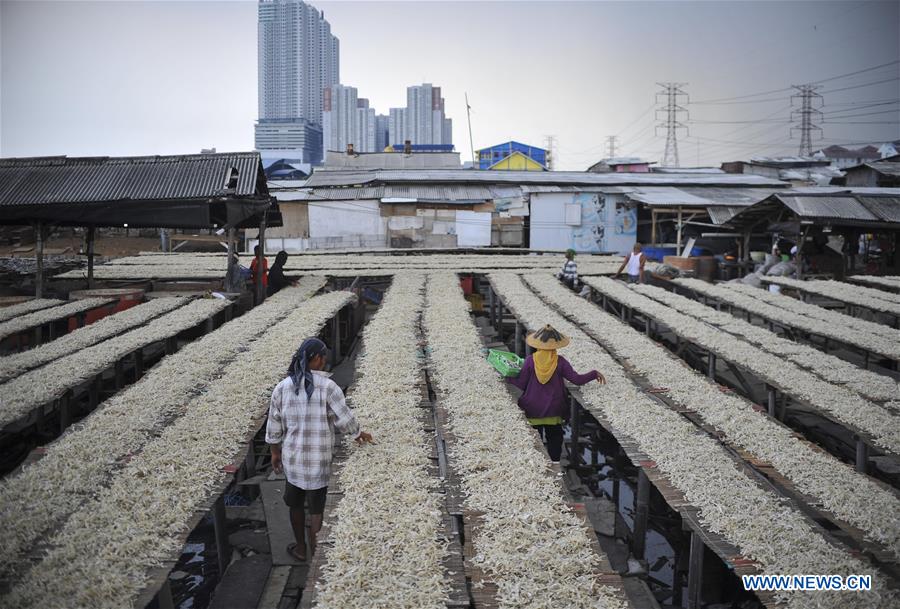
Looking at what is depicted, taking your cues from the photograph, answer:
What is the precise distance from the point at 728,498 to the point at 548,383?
107 inches

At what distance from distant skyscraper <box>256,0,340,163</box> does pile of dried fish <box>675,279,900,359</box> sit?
94263mm

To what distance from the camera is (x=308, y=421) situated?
16.7ft

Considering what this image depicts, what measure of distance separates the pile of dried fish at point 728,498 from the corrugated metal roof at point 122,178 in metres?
9.83

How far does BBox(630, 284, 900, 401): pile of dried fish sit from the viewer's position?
7.42 metres

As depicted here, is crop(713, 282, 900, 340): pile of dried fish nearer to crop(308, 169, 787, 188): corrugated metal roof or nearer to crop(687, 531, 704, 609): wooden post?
crop(687, 531, 704, 609): wooden post

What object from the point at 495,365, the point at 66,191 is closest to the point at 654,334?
the point at 495,365

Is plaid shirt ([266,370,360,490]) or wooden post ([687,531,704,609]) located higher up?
plaid shirt ([266,370,360,490])

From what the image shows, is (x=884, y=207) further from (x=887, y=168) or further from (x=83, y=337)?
(x=83, y=337)

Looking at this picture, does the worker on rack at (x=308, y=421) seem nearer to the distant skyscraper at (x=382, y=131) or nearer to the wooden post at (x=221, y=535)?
the wooden post at (x=221, y=535)

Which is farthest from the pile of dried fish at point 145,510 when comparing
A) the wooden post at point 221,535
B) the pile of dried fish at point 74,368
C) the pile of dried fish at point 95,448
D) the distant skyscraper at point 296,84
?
the distant skyscraper at point 296,84

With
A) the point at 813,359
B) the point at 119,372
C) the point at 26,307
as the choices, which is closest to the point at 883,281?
the point at 813,359

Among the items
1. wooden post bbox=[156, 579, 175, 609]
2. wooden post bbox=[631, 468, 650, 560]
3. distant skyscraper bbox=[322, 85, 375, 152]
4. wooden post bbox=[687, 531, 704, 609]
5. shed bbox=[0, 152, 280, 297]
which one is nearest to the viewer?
wooden post bbox=[156, 579, 175, 609]

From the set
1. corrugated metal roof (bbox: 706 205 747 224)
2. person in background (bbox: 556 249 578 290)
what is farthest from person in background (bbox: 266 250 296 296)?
corrugated metal roof (bbox: 706 205 747 224)

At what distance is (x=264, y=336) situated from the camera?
32.0 feet
